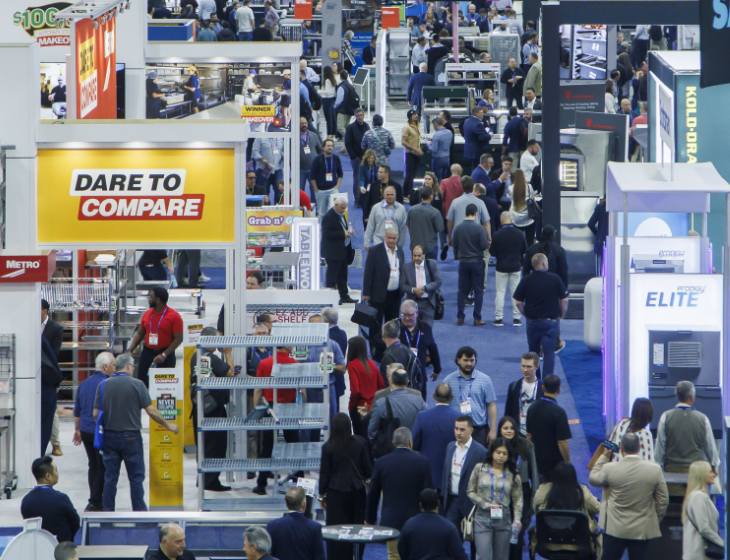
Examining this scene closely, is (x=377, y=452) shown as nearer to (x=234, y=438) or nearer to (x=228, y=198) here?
(x=234, y=438)

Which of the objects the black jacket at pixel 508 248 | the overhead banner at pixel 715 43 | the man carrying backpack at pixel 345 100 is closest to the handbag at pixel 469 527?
the overhead banner at pixel 715 43

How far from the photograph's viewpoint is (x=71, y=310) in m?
10.6

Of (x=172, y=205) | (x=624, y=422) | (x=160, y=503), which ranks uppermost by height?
(x=172, y=205)

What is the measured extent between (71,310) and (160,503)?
8.43 feet

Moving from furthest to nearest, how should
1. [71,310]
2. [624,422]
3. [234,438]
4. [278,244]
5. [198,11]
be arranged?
[198,11], [278,244], [71,310], [234,438], [624,422]

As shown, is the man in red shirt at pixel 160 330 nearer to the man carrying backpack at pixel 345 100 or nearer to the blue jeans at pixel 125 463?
the blue jeans at pixel 125 463

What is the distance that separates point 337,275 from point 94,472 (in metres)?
5.69

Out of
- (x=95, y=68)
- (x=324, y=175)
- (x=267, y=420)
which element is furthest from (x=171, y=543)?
(x=324, y=175)

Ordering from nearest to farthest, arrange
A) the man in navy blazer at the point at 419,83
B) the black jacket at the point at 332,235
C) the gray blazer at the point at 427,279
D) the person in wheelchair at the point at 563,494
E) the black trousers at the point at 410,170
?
the person in wheelchair at the point at 563,494, the gray blazer at the point at 427,279, the black jacket at the point at 332,235, the black trousers at the point at 410,170, the man in navy blazer at the point at 419,83

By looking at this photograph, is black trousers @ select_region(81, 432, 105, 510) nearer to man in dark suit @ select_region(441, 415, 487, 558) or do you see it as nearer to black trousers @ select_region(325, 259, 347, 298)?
man in dark suit @ select_region(441, 415, 487, 558)

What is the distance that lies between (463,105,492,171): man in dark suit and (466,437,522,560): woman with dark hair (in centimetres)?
1063

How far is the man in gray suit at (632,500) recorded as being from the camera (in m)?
7.39

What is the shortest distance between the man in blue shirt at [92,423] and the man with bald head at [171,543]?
208cm

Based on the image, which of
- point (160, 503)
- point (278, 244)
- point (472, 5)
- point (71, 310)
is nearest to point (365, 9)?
point (472, 5)
